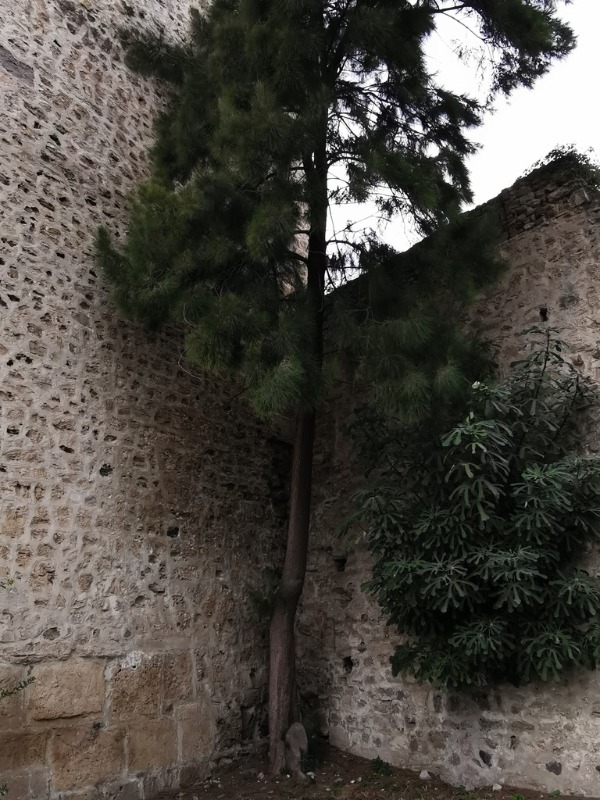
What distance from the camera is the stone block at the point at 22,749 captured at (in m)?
3.65

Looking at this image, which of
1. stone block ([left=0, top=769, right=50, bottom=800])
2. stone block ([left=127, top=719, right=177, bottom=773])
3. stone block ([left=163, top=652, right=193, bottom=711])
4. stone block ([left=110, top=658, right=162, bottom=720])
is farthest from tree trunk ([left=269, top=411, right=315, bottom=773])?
stone block ([left=0, top=769, right=50, bottom=800])

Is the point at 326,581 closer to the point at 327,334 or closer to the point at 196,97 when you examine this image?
the point at 327,334

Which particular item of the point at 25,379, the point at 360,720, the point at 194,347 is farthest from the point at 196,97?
the point at 360,720

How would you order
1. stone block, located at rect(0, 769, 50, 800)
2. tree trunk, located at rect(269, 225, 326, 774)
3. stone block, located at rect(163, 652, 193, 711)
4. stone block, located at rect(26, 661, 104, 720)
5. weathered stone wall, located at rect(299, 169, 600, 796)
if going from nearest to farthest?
stone block, located at rect(0, 769, 50, 800) < stone block, located at rect(26, 661, 104, 720) < weathered stone wall, located at rect(299, 169, 600, 796) < stone block, located at rect(163, 652, 193, 711) < tree trunk, located at rect(269, 225, 326, 774)

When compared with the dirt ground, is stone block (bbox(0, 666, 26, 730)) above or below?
above

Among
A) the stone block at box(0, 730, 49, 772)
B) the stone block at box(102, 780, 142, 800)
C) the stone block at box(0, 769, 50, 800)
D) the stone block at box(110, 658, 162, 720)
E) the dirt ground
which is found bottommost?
the dirt ground

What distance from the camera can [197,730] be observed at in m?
4.71

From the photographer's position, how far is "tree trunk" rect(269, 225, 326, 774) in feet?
15.6

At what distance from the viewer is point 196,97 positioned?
5211 millimetres

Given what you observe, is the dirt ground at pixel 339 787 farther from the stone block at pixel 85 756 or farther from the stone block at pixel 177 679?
the stone block at pixel 177 679

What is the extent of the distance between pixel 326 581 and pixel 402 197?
3183 millimetres

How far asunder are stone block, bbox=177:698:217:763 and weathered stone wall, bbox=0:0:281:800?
0.01m

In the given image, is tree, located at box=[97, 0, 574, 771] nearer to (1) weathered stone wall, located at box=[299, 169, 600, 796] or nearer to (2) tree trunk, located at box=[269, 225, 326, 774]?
(2) tree trunk, located at box=[269, 225, 326, 774]

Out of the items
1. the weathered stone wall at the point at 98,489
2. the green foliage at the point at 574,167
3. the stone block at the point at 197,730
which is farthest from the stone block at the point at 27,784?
the green foliage at the point at 574,167
